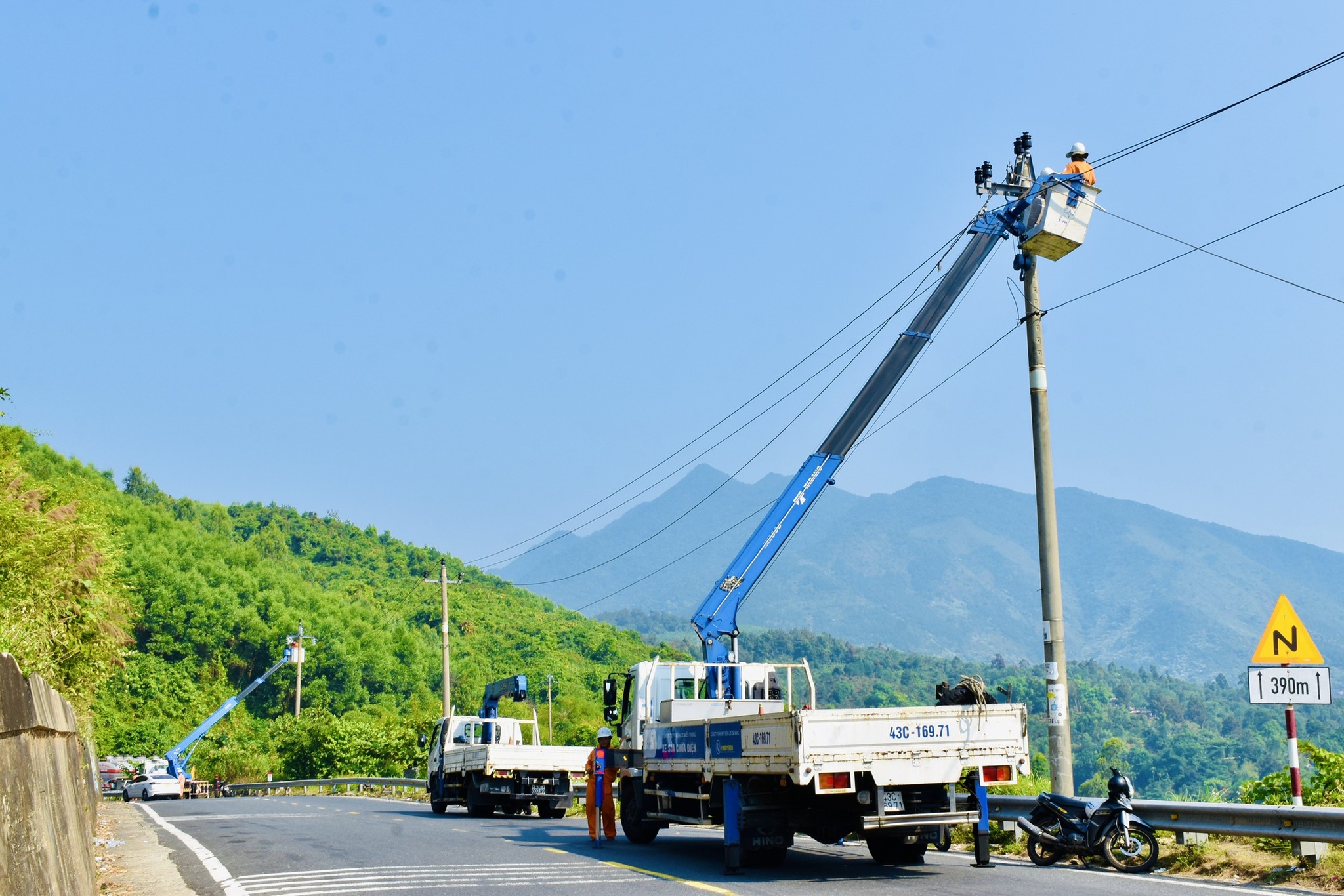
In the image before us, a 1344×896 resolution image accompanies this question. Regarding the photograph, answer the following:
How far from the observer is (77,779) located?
10.5 m

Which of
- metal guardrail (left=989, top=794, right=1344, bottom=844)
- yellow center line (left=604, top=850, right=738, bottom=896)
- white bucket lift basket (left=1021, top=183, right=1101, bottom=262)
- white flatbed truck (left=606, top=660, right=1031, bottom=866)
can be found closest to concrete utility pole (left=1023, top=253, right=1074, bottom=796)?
white bucket lift basket (left=1021, top=183, right=1101, bottom=262)

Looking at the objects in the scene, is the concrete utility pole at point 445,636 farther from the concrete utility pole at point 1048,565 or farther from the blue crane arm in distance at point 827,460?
the concrete utility pole at point 1048,565

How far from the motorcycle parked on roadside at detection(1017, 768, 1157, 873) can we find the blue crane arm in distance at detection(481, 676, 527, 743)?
49.5ft

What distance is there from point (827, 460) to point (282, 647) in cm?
8674

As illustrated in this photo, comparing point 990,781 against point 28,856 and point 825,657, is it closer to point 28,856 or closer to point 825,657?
point 28,856

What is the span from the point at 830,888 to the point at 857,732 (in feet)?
5.00

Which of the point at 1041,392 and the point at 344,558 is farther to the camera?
the point at 344,558

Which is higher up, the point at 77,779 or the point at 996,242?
the point at 996,242

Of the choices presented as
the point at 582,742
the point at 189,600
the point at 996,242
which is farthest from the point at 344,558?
the point at 996,242

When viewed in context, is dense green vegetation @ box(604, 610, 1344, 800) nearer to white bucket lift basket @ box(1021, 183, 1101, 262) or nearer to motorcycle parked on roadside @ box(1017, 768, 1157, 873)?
white bucket lift basket @ box(1021, 183, 1101, 262)

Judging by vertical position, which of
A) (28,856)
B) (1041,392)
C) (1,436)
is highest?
(1,436)

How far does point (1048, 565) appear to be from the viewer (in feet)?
53.2

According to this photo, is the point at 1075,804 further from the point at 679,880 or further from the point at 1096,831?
the point at 679,880

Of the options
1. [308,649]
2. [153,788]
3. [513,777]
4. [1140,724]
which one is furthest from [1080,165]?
[1140,724]
